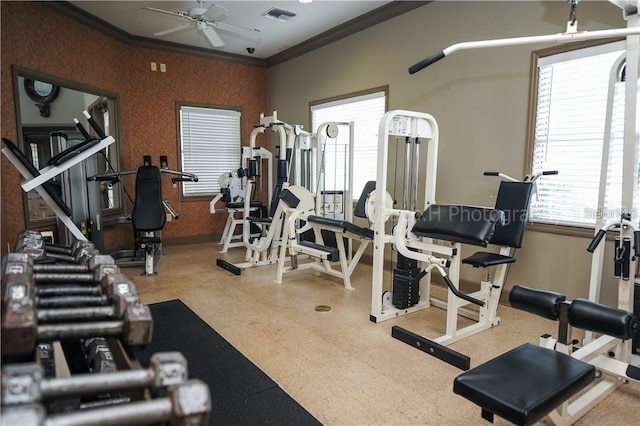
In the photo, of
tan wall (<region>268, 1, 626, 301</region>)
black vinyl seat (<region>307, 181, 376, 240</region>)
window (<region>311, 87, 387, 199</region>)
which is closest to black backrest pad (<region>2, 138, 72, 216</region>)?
black vinyl seat (<region>307, 181, 376, 240</region>)

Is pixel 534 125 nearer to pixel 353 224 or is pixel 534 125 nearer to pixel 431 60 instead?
pixel 431 60

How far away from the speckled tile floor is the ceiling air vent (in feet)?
10.0

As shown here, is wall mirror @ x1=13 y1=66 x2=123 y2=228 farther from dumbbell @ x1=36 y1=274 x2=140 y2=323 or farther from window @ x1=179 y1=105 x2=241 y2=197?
dumbbell @ x1=36 y1=274 x2=140 y2=323

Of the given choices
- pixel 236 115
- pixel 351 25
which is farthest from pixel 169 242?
pixel 351 25

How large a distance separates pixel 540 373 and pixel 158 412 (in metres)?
1.40

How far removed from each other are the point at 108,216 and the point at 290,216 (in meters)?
2.76

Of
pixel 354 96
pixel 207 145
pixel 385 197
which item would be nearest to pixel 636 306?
pixel 385 197

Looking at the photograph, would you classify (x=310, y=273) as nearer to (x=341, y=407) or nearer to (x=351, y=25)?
(x=341, y=407)

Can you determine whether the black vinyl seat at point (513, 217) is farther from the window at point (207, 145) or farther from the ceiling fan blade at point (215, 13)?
the window at point (207, 145)

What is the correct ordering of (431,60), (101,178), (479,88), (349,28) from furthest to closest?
(349,28) < (101,178) < (479,88) < (431,60)

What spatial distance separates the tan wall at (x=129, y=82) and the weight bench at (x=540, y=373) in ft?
12.4

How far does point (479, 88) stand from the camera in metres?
3.52

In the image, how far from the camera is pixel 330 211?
170 inches

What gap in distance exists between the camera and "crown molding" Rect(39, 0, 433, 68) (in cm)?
410
